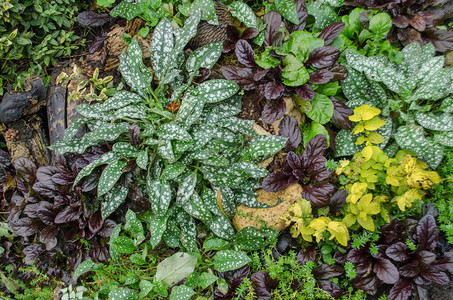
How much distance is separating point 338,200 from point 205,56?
188cm

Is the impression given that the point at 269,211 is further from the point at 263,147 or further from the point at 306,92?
the point at 306,92

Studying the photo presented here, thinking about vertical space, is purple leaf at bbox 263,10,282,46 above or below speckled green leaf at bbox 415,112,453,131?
above

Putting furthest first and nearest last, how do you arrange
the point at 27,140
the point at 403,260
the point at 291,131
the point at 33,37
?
the point at 33,37 → the point at 27,140 → the point at 291,131 → the point at 403,260

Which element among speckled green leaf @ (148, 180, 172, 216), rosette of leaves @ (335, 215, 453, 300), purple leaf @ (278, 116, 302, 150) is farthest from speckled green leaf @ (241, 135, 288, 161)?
rosette of leaves @ (335, 215, 453, 300)

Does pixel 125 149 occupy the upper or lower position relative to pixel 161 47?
lower

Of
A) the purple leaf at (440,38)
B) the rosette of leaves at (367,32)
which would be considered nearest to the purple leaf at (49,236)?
the rosette of leaves at (367,32)

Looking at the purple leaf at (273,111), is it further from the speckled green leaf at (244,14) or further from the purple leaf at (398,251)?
the purple leaf at (398,251)

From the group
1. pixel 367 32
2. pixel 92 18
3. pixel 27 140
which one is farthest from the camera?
pixel 92 18

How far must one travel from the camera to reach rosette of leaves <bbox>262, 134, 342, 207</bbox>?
9.00 feet

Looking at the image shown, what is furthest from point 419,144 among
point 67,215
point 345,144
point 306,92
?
point 67,215

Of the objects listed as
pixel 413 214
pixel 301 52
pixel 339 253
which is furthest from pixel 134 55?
pixel 413 214

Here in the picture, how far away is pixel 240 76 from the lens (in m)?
2.96

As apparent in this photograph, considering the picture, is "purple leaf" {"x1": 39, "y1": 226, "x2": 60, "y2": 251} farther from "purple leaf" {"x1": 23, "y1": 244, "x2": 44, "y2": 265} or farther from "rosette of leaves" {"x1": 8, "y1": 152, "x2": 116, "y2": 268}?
"purple leaf" {"x1": 23, "y1": 244, "x2": 44, "y2": 265}

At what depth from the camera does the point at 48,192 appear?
2955mm
